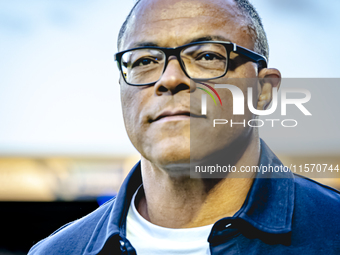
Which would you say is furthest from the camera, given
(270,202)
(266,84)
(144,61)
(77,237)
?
(77,237)

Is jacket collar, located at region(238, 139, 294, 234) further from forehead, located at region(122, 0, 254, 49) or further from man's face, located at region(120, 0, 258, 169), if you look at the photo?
forehead, located at region(122, 0, 254, 49)

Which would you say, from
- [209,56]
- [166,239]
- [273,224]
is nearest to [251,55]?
[209,56]

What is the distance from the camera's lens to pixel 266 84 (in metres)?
1.76

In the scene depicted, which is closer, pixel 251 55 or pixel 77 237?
pixel 251 55

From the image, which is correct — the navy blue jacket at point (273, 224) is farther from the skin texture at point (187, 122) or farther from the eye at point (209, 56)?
the eye at point (209, 56)

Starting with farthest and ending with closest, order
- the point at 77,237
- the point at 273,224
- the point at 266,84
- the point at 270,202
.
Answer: the point at 77,237
the point at 266,84
the point at 270,202
the point at 273,224

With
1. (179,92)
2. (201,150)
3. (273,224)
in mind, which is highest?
(179,92)

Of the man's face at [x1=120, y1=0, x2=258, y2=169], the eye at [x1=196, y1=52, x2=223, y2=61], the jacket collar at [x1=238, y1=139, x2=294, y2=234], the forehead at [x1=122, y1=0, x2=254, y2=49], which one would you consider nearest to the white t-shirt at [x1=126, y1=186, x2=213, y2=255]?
the jacket collar at [x1=238, y1=139, x2=294, y2=234]

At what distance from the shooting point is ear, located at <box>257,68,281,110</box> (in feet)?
5.67

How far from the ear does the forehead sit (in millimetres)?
184

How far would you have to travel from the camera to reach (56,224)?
215 inches

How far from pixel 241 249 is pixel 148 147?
620 mm

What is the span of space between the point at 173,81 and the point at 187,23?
1.13 ft

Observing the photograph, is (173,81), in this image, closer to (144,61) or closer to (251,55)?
(144,61)
